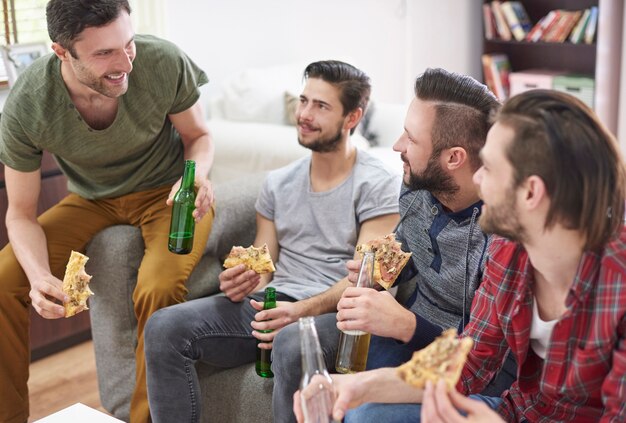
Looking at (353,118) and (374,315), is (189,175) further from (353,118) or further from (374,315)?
(374,315)

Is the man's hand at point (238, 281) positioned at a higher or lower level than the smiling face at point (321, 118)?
lower

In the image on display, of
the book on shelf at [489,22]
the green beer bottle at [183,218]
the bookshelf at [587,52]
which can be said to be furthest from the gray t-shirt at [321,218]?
the book on shelf at [489,22]

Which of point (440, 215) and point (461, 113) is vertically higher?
point (461, 113)

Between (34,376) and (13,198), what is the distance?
36.6 inches

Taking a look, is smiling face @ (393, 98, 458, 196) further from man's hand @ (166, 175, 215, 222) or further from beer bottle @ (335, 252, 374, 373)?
man's hand @ (166, 175, 215, 222)

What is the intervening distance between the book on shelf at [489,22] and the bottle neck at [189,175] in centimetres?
345

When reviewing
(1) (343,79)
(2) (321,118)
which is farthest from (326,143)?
(1) (343,79)

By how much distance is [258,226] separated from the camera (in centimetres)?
252

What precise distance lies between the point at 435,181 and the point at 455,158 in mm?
71

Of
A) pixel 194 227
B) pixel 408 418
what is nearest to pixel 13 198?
pixel 194 227

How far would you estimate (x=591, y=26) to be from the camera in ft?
15.7

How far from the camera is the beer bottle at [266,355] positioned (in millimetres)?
2165

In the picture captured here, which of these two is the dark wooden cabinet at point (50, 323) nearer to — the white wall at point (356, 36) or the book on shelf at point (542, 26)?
the white wall at point (356, 36)

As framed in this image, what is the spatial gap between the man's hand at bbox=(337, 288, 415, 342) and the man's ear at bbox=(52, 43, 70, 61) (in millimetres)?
1093
